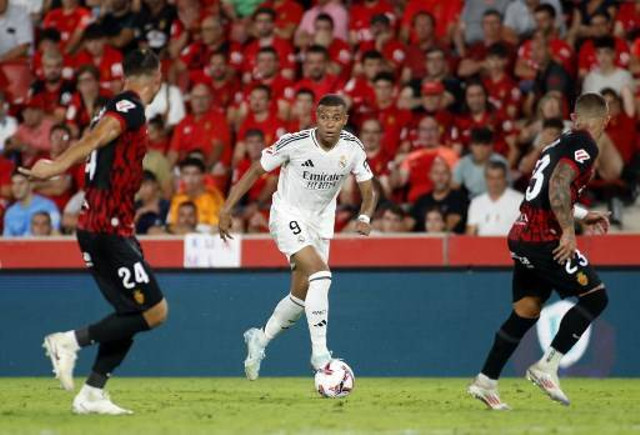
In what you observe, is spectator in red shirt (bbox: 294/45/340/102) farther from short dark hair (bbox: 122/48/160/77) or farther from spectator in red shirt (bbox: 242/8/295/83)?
short dark hair (bbox: 122/48/160/77)

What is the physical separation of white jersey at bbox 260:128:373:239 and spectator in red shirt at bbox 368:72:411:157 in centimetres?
561

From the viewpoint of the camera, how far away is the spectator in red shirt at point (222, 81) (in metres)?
20.1

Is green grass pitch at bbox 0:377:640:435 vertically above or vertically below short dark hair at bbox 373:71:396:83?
below

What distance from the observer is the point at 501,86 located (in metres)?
18.7

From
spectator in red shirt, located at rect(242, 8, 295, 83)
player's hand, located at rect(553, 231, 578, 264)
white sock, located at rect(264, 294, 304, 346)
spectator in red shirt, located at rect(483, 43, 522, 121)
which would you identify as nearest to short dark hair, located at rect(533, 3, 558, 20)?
spectator in red shirt, located at rect(483, 43, 522, 121)

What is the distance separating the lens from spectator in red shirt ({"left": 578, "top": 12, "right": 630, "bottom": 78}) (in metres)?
18.6

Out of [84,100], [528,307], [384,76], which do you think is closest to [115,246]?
[528,307]

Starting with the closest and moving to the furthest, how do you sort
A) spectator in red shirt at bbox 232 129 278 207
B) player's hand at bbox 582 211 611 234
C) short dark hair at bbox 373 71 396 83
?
player's hand at bbox 582 211 611 234
spectator in red shirt at bbox 232 129 278 207
short dark hair at bbox 373 71 396 83

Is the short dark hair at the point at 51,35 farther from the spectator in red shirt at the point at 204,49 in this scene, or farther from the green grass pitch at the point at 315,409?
the green grass pitch at the point at 315,409

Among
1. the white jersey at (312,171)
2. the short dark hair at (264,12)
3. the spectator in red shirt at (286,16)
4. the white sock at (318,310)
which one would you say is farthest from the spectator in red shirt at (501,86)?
the white sock at (318,310)

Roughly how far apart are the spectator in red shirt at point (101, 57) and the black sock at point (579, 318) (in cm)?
1095

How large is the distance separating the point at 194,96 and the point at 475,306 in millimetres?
5738

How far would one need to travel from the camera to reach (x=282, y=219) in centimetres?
1281

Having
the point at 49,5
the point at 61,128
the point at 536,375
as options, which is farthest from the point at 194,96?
the point at 536,375
